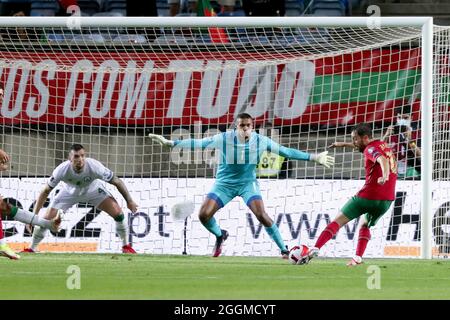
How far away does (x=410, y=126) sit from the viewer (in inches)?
707

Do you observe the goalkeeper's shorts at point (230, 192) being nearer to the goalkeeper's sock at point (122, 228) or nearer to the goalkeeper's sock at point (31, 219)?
the goalkeeper's sock at point (122, 228)

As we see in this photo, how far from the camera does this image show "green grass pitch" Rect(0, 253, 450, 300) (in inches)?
423

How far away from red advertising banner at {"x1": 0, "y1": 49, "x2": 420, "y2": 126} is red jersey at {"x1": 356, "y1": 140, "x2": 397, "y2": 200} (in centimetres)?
412

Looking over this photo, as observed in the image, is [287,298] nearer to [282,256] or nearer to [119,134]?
[282,256]

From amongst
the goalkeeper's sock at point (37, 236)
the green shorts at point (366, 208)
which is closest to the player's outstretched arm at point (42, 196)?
the goalkeeper's sock at point (37, 236)

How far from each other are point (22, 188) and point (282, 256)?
4.35 m

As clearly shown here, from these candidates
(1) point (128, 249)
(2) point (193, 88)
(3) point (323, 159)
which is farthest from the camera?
(2) point (193, 88)

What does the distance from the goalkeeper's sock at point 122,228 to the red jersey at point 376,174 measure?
413 cm

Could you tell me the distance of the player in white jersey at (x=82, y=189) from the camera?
17156 millimetres

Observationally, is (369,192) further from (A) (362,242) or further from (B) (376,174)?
(A) (362,242)

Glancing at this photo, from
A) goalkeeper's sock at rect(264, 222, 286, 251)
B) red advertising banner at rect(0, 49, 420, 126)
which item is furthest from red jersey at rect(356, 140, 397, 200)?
red advertising banner at rect(0, 49, 420, 126)

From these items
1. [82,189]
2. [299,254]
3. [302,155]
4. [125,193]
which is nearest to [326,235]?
[299,254]

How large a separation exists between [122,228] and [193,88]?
9.46 ft

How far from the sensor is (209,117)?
762 inches
